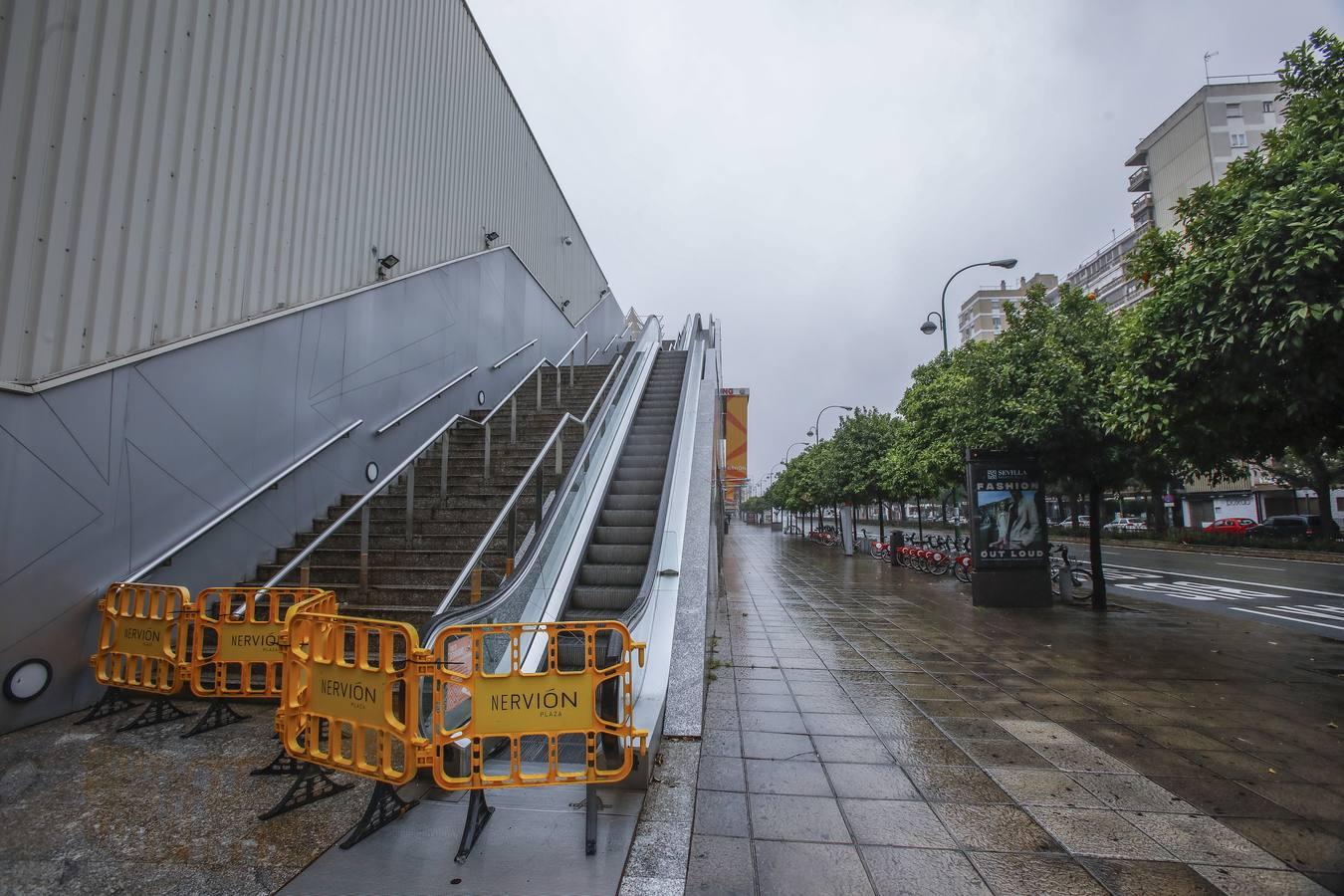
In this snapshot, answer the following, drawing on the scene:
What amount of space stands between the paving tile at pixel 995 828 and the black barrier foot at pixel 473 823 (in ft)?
7.99

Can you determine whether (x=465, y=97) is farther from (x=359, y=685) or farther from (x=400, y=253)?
(x=359, y=685)

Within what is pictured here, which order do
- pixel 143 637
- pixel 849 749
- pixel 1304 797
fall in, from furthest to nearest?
pixel 143 637
pixel 849 749
pixel 1304 797

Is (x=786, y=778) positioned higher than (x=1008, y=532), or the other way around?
(x=1008, y=532)

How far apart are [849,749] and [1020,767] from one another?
1092mm

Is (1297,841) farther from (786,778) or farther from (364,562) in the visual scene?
(364,562)

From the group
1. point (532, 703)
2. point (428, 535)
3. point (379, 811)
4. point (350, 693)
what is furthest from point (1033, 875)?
point (428, 535)

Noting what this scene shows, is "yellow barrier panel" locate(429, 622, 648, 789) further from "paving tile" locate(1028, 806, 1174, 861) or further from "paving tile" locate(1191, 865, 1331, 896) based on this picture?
"paving tile" locate(1191, 865, 1331, 896)

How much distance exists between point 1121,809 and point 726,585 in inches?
454

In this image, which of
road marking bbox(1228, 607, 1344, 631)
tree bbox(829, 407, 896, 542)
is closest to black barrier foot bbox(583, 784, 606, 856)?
road marking bbox(1228, 607, 1344, 631)

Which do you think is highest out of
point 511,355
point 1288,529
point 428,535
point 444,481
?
point 511,355

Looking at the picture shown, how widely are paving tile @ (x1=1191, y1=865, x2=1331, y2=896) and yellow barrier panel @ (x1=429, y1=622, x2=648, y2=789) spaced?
2746mm

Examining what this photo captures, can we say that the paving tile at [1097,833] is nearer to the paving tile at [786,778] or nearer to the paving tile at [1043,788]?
the paving tile at [1043,788]

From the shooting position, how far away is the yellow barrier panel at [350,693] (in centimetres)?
300

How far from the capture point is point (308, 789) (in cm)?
339
